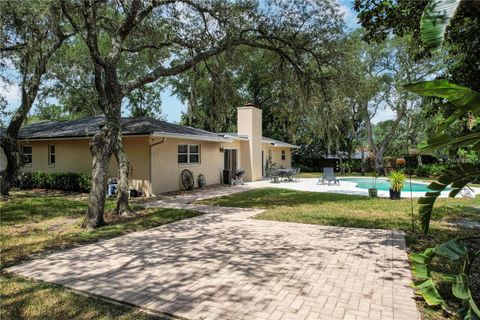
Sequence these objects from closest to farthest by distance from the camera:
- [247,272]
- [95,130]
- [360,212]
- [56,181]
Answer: [247,272]
[360,212]
[95,130]
[56,181]

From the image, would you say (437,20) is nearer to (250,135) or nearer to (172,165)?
(172,165)

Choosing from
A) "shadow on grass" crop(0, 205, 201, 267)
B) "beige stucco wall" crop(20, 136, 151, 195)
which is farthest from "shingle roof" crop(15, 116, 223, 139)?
"shadow on grass" crop(0, 205, 201, 267)

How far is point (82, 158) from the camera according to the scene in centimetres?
1556

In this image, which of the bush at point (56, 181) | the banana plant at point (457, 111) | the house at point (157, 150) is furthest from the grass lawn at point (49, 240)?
the banana plant at point (457, 111)

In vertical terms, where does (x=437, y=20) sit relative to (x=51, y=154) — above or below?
above

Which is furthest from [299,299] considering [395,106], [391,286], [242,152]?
[395,106]

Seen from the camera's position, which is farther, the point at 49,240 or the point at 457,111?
the point at 49,240

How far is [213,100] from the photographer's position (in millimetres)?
12539

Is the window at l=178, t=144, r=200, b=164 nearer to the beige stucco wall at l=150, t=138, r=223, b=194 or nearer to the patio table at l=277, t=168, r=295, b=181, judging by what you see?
the beige stucco wall at l=150, t=138, r=223, b=194

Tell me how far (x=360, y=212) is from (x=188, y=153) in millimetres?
8816

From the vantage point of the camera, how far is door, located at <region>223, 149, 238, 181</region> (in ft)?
64.7

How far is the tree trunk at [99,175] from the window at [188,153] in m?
6.99

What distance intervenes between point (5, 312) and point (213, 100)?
1005cm

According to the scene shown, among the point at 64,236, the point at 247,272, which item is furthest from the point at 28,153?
the point at 247,272
